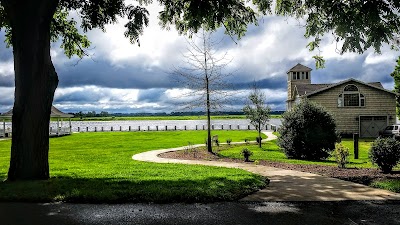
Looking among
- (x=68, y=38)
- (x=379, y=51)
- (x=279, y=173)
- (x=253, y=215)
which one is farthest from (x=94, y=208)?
(x=68, y=38)

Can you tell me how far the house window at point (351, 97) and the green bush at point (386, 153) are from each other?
106ft

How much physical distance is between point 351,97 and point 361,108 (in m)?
1.71

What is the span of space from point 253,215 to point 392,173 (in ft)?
26.7

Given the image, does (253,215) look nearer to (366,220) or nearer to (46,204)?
(366,220)

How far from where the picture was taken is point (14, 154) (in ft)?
35.7

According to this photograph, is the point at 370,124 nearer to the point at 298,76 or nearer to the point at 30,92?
the point at 298,76

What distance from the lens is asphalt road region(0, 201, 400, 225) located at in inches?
273

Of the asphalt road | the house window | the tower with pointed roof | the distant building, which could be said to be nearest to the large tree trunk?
the asphalt road

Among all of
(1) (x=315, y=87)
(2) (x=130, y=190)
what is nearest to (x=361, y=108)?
(1) (x=315, y=87)

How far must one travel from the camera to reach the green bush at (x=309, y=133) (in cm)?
2164

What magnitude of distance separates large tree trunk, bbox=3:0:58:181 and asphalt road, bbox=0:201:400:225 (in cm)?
264

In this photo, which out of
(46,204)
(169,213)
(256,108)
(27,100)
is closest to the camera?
(169,213)

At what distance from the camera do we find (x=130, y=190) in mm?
9289

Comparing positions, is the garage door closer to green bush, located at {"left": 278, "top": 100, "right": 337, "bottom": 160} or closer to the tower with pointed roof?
the tower with pointed roof
